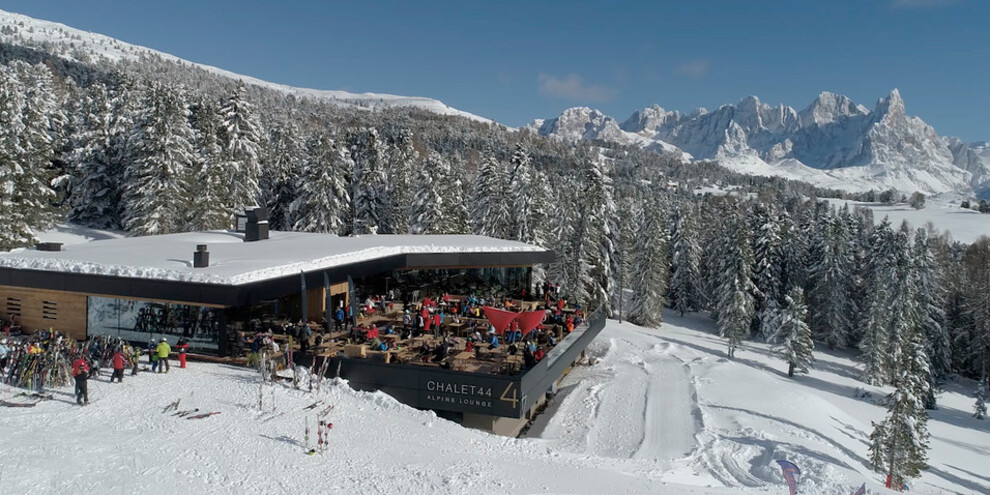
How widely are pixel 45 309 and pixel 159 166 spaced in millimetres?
20934

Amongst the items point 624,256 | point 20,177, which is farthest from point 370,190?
point 624,256

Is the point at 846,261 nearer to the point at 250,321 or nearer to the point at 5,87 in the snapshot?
the point at 250,321

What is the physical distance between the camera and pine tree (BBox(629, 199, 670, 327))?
172 ft

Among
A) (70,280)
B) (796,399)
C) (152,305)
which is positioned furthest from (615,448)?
(70,280)

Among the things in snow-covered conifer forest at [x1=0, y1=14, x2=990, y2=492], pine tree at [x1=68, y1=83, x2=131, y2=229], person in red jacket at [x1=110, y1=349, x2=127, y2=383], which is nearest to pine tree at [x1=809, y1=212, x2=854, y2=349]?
snow-covered conifer forest at [x1=0, y1=14, x2=990, y2=492]

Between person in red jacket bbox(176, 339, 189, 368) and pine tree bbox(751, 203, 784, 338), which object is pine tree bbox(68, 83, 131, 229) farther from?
pine tree bbox(751, 203, 784, 338)

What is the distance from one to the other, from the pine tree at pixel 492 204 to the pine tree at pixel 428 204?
9.20 feet

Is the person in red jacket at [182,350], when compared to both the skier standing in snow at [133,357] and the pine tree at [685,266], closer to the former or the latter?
the skier standing in snow at [133,357]

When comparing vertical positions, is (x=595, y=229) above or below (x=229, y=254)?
above

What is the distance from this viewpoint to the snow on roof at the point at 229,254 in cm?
1827

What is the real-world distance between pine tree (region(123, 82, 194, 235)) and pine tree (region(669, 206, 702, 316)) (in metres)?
45.0

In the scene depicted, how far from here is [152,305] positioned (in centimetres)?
1869

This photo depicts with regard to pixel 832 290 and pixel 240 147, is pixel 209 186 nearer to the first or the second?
pixel 240 147

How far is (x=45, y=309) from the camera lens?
19.1 meters
